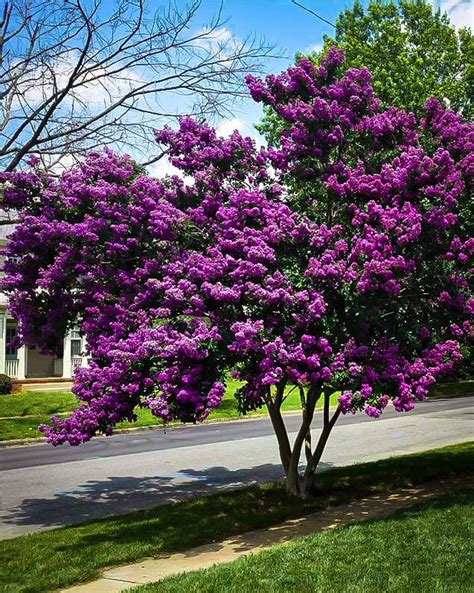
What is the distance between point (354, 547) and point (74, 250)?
17.0ft

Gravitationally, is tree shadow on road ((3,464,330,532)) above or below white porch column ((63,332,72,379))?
below

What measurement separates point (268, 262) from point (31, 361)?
112 ft

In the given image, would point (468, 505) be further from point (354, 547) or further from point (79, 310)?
point (79, 310)

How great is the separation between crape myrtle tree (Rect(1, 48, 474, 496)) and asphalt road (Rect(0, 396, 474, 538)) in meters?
2.46

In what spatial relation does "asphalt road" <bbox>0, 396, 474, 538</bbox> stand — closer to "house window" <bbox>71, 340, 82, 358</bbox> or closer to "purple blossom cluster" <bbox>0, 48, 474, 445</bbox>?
"purple blossom cluster" <bbox>0, 48, 474, 445</bbox>

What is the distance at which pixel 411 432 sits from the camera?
2105 cm

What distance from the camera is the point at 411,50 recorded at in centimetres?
2922

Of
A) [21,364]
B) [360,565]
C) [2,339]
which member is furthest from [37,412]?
[360,565]

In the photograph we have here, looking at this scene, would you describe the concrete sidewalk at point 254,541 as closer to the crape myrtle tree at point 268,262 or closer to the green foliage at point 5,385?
the crape myrtle tree at point 268,262

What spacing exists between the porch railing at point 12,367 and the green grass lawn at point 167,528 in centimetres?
2734

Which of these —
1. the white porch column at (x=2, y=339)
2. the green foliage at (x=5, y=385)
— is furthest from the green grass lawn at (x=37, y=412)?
the white porch column at (x=2, y=339)

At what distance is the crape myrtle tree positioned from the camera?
8305mm

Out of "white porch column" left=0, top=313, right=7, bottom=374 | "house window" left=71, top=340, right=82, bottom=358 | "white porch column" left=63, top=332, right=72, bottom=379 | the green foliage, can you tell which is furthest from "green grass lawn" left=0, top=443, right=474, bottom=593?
"house window" left=71, top=340, right=82, bottom=358

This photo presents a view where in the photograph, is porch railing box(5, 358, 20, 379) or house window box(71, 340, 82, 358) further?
house window box(71, 340, 82, 358)
